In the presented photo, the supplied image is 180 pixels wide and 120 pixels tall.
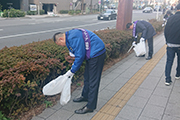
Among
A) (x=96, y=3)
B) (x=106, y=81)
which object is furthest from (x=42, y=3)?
(x=106, y=81)

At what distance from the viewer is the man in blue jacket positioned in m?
2.96

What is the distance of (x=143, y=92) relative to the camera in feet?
14.0

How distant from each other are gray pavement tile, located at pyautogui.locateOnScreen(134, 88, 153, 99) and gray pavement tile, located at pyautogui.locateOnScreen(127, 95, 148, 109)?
149 millimetres

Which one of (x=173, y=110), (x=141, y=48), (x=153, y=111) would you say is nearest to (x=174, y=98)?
(x=173, y=110)

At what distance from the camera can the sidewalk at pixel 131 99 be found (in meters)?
3.29

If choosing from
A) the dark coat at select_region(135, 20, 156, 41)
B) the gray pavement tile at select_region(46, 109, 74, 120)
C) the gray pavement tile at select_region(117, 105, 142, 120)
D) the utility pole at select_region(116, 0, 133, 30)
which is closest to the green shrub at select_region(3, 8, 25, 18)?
the utility pole at select_region(116, 0, 133, 30)

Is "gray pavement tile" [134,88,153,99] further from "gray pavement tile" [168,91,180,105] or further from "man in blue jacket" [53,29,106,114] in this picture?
"man in blue jacket" [53,29,106,114]

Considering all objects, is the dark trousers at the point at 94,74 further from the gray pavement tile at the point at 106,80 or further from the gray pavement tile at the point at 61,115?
the gray pavement tile at the point at 106,80

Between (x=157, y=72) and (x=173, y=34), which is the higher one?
(x=173, y=34)

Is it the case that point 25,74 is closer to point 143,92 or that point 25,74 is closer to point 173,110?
point 143,92

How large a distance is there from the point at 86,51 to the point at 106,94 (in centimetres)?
143

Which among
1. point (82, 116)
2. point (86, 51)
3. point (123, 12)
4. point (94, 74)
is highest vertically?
point (123, 12)

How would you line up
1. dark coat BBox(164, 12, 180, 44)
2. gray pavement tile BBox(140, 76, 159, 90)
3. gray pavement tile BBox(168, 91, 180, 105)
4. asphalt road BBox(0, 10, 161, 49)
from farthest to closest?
asphalt road BBox(0, 10, 161, 49) < gray pavement tile BBox(140, 76, 159, 90) < dark coat BBox(164, 12, 180, 44) < gray pavement tile BBox(168, 91, 180, 105)

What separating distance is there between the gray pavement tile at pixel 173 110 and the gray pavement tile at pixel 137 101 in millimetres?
431
